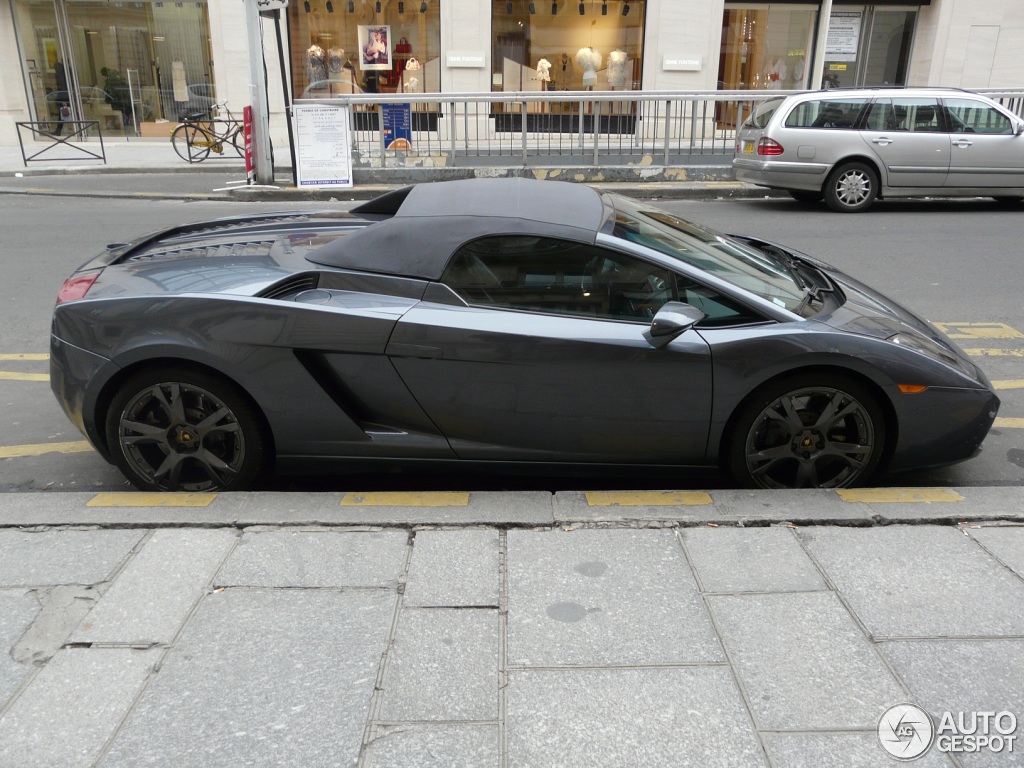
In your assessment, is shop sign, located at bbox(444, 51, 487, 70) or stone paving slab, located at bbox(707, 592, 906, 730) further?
shop sign, located at bbox(444, 51, 487, 70)

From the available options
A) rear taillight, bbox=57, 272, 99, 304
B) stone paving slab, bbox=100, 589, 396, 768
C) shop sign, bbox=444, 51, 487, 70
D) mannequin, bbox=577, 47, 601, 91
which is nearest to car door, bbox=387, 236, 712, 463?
stone paving slab, bbox=100, 589, 396, 768

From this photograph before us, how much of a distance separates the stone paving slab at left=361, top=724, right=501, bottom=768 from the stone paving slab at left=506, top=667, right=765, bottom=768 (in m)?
0.06

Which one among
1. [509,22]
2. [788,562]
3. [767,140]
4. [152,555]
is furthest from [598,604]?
[509,22]

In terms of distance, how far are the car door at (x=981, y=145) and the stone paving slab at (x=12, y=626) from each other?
12057 mm

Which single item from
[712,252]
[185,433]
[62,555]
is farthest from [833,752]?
[185,433]

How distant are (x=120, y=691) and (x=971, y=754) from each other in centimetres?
235

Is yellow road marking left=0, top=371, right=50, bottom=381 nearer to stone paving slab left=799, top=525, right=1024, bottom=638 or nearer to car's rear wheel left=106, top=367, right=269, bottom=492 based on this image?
car's rear wheel left=106, top=367, right=269, bottom=492

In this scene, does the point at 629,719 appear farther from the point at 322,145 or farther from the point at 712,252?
the point at 322,145

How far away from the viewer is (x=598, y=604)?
115 inches

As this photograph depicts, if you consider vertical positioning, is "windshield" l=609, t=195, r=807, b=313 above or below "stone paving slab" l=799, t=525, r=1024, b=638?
above

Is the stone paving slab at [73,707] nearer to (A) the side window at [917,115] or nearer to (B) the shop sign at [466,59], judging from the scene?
(A) the side window at [917,115]

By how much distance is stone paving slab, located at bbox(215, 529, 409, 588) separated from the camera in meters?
3.07

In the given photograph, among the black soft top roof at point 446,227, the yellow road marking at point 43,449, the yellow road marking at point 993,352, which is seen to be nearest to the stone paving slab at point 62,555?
the yellow road marking at point 43,449

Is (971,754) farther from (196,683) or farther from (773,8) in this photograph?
(773,8)
